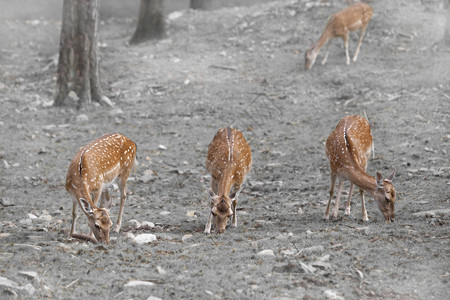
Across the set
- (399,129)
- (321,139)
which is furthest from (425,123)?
(321,139)

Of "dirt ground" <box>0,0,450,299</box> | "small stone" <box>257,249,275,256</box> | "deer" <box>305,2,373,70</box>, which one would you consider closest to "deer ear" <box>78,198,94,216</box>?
"dirt ground" <box>0,0,450,299</box>

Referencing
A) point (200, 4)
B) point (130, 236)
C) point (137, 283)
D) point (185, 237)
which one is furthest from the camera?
point (200, 4)

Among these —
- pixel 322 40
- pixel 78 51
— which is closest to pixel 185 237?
pixel 78 51

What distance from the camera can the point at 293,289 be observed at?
5043 mm

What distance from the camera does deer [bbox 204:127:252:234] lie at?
705cm

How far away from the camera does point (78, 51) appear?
40.8ft

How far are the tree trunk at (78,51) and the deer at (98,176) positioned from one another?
16.0ft

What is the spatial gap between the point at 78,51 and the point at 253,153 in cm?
425

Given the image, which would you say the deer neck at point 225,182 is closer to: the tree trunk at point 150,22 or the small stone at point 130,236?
the small stone at point 130,236

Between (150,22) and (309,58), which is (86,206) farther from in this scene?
(150,22)

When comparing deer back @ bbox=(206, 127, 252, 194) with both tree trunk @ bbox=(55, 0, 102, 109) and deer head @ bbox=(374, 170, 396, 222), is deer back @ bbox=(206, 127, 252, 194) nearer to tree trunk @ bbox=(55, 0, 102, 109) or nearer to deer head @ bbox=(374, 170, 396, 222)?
deer head @ bbox=(374, 170, 396, 222)

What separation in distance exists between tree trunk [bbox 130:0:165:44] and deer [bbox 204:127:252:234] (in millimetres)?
8728

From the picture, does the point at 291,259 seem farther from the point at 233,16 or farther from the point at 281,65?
the point at 233,16

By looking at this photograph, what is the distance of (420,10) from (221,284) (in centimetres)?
1366
